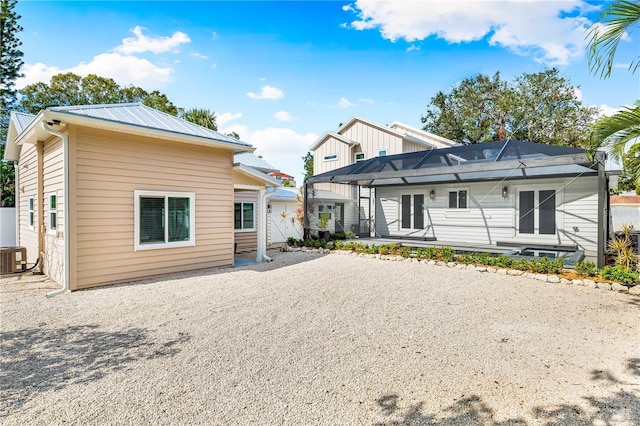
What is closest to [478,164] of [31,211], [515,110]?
[31,211]

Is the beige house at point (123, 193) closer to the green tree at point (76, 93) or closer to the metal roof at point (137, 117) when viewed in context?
the metal roof at point (137, 117)

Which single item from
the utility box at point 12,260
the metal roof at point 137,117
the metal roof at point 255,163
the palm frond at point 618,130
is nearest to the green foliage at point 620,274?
the palm frond at point 618,130

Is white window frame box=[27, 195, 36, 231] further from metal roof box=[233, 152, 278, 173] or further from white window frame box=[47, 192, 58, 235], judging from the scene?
metal roof box=[233, 152, 278, 173]

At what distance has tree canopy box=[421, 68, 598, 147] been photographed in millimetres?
23609

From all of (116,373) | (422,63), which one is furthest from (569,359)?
(422,63)

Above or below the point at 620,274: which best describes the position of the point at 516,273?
below

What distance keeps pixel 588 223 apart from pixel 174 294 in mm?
12359

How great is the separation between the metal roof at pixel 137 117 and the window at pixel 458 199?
29.2 ft

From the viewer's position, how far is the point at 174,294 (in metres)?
6.22

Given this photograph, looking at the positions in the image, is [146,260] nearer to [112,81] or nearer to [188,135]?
[188,135]

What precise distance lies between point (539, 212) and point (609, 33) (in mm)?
9148

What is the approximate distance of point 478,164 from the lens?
9.09 m

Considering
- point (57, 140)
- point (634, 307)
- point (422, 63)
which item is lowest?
point (634, 307)

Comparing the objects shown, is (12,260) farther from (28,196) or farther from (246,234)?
(246,234)
